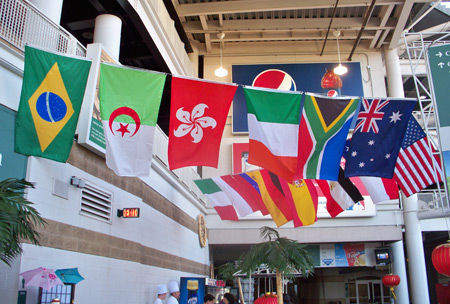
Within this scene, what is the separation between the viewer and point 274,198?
1309 cm

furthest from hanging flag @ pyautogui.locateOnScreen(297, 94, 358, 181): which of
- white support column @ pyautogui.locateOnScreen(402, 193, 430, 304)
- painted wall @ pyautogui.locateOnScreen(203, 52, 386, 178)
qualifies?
white support column @ pyautogui.locateOnScreen(402, 193, 430, 304)

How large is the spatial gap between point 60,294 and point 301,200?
778 centimetres

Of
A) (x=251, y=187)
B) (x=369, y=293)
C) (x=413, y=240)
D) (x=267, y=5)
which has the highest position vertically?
(x=267, y=5)

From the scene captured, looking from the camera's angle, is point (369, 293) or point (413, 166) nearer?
point (413, 166)

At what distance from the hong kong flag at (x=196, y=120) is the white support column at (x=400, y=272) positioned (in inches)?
672

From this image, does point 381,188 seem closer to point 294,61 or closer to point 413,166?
point 413,166

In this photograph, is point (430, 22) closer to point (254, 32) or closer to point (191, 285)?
point (254, 32)

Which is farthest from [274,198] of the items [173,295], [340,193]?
[173,295]

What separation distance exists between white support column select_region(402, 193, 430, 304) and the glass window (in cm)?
1722

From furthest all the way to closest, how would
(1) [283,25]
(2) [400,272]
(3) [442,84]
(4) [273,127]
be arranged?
(2) [400,272], (1) [283,25], (4) [273,127], (3) [442,84]

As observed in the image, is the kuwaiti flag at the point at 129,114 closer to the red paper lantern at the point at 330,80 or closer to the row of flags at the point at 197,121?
the row of flags at the point at 197,121

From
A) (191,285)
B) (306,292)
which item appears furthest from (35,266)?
(306,292)

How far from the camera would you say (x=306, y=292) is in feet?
109

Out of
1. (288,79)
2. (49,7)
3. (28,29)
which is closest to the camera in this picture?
(28,29)
